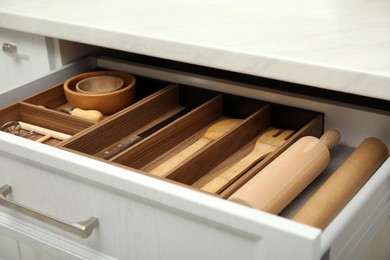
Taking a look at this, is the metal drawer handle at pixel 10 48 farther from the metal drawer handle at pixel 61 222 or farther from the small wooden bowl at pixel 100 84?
the metal drawer handle at pixel 61 222

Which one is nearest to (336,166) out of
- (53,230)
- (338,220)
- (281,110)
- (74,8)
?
(281,110)

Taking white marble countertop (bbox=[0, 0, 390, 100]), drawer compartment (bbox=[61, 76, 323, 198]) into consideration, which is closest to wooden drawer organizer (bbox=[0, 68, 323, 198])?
drawer compartment (bbox=[61, 76, 323, 198])

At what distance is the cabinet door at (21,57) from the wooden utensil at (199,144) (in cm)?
38

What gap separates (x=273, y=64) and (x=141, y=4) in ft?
1.31

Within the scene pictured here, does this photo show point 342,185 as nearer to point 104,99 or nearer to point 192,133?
point 192,133

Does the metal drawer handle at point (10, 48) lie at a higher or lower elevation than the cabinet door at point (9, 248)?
higher

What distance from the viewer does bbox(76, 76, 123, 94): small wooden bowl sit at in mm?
1082

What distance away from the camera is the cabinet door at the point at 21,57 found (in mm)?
1149

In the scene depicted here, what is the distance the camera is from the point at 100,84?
3.61 feet

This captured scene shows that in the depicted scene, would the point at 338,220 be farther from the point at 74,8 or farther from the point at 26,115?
the point at 74,8

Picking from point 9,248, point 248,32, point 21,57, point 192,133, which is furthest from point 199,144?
point 21,57

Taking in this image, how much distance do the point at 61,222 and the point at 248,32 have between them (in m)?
0.39

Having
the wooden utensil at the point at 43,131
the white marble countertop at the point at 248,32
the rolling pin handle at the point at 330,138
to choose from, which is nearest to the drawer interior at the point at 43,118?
the wooden utensil at the point at 43,131

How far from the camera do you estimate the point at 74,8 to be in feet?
3.68
